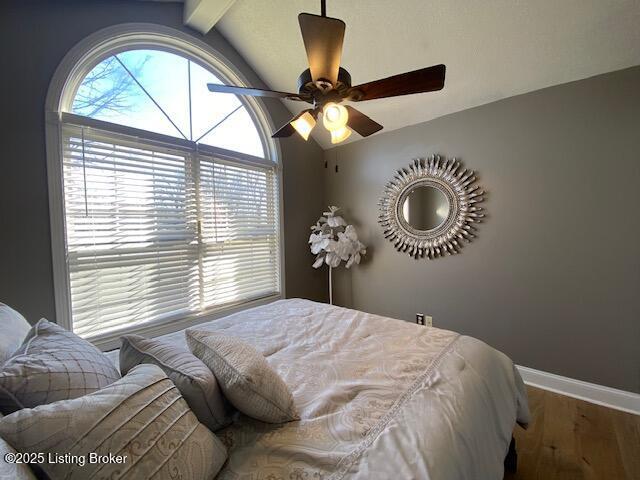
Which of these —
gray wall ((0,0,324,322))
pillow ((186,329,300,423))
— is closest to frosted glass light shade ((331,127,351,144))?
pillow ((186,329,300,423))

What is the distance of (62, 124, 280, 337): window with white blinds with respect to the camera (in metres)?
1.75

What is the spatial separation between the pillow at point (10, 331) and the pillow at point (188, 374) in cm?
33

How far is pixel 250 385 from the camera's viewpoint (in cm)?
82

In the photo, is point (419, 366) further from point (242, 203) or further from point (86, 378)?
point (242, 203)

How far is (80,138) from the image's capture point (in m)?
1.73

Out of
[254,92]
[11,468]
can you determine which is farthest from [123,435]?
[254,92]

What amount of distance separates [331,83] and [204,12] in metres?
1.60

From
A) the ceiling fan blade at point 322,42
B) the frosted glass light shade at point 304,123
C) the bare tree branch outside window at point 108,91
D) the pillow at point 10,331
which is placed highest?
the bare tree branch outside window at point 108,91

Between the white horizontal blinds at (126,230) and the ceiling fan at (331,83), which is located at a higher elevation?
the ceiling fan at (331,83)

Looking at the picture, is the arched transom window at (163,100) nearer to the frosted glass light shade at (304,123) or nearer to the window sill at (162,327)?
the frosted glass light shade at (304,123)

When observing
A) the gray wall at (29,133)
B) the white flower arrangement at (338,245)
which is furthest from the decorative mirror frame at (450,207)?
the gray wall at (29,133)

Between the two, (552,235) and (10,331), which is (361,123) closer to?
(552,235)

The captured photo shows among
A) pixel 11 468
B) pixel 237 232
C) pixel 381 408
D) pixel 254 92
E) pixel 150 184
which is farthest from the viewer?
pixel 237 232

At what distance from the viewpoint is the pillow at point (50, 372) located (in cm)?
64
